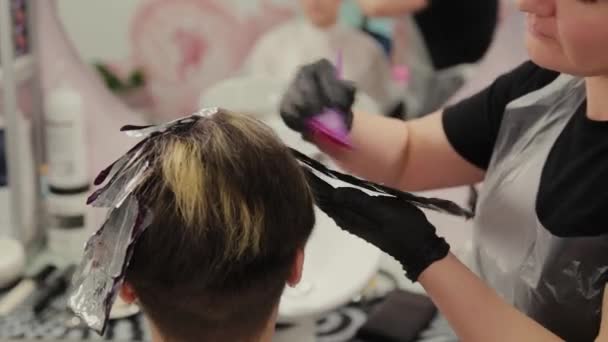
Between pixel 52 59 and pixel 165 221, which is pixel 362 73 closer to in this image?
pixel 52 59

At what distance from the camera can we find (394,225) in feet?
2.57

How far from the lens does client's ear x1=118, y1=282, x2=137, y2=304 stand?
693 mm

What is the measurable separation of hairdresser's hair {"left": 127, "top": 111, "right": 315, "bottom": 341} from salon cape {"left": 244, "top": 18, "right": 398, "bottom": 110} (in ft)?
2.67

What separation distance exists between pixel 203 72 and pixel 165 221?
3.21ft

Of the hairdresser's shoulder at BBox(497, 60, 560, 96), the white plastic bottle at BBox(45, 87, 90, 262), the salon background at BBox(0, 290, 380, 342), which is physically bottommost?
the salon background at BBox(0, 290, 380, 342)

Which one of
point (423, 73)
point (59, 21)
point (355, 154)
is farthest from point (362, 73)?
point (59, 21)

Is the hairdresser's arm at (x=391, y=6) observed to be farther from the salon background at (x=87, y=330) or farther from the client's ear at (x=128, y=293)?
the client's ear at (x=128, y=293)

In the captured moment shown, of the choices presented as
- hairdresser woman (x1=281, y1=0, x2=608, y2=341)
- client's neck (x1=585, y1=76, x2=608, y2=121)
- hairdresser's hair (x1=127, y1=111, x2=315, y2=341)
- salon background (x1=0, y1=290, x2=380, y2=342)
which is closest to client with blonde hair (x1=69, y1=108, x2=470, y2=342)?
hairdresser's hair (x1=127, y1=111, x2=315, y2=341)

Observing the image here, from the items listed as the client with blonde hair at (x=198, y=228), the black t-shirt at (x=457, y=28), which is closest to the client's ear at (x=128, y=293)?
the client with blonde hair at (x=198, y=228)

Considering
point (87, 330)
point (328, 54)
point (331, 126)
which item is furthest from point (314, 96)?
point (87, 330)

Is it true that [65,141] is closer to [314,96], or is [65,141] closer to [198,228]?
[314,96]

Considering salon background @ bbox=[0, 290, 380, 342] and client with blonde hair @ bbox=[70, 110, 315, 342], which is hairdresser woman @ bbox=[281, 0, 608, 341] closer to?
client with blonde hair @ bbox=[70, 110, 315, 342]

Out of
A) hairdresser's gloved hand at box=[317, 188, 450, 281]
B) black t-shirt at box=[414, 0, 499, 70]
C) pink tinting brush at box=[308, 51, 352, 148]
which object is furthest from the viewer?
black t-shirt at box=[414, 0, 499, 70]

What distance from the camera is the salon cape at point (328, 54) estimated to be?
1476 mm
